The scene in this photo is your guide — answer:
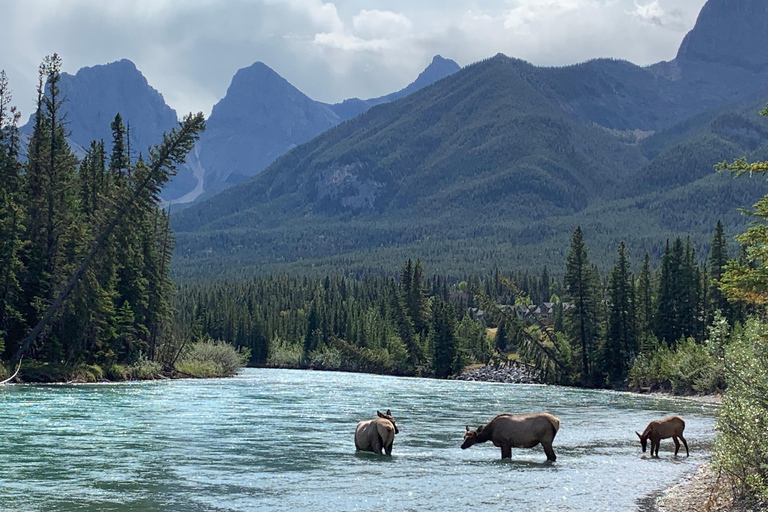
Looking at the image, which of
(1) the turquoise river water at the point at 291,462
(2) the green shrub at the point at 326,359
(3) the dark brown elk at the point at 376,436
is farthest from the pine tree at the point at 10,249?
(2) the green shrub at the point at 326,359

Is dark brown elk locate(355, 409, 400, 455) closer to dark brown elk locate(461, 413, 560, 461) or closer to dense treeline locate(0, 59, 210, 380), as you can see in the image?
dark brown elk locate(461, 413, 560, 461)

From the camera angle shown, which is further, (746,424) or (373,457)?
(373,457)

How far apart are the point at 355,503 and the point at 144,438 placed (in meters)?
15.0

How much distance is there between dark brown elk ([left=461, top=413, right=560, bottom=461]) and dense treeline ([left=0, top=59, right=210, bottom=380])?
4526cm

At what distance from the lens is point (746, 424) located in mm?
21219

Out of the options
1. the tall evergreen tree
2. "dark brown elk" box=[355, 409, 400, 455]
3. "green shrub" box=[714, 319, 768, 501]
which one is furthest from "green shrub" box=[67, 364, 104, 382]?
the tall evergreen tree

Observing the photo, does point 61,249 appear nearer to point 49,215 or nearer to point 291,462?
point 49,215

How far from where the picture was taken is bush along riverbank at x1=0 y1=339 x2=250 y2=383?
65.8 metres

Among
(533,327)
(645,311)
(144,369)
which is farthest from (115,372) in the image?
(645,311)

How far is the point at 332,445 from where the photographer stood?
33.3m

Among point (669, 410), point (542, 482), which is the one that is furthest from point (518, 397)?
point (542, 482)

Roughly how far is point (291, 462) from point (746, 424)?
13946mm

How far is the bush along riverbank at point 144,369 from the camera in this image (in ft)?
216

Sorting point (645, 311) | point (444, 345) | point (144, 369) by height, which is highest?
point (645, 311)
